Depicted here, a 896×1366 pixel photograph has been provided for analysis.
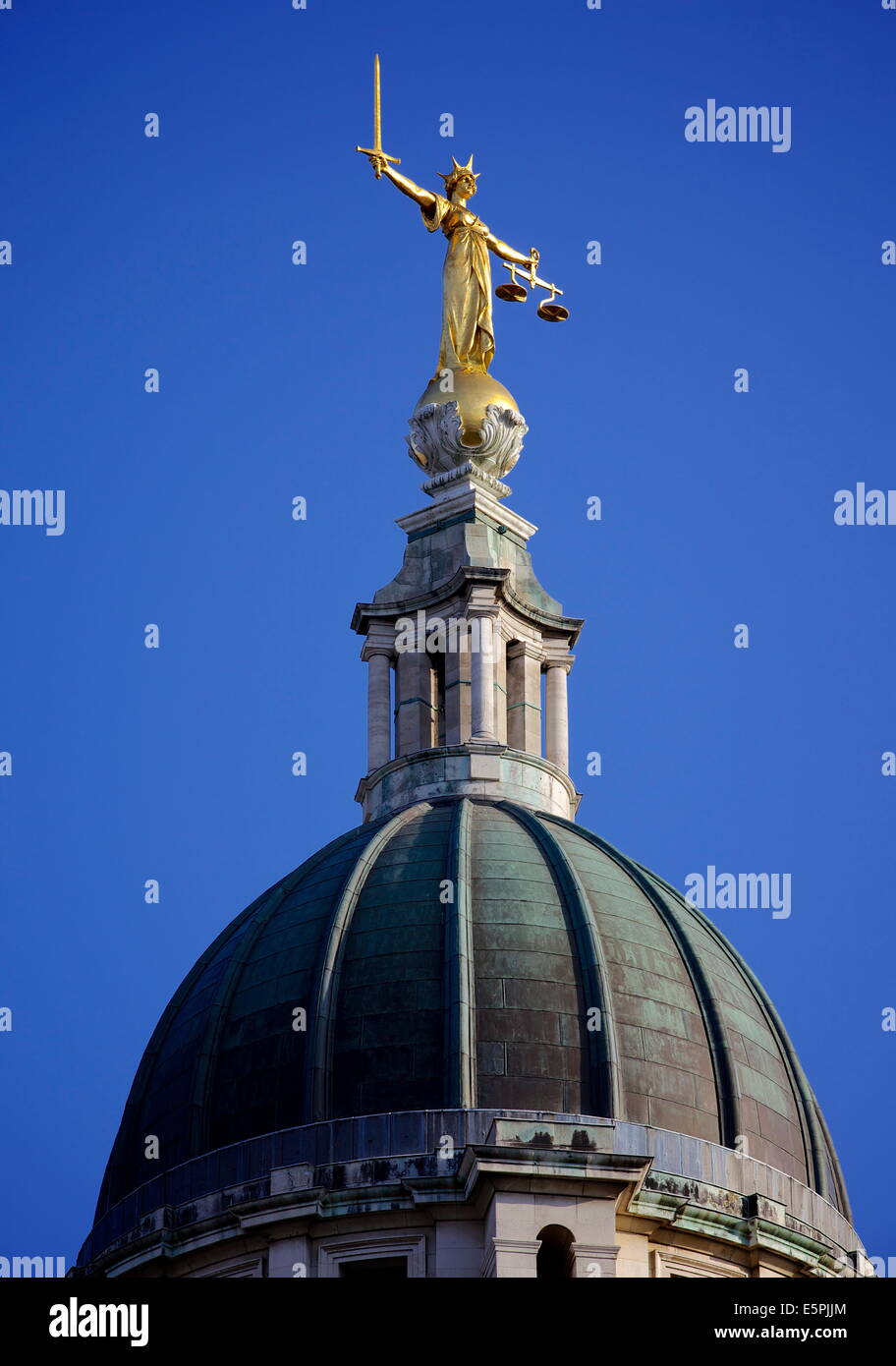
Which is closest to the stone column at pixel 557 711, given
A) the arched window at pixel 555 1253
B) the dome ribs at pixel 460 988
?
the dome ribs at pixel 460 988

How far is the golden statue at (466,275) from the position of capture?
94.1 metres

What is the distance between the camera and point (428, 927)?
77.9m

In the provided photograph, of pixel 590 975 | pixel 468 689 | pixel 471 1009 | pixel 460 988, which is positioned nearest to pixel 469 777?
pixel 468 689

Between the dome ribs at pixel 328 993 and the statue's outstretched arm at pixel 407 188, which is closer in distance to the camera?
the dome ribs at pixel 328 993

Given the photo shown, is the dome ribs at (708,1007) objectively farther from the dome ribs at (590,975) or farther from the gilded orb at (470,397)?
the gilded orb at (470,397)

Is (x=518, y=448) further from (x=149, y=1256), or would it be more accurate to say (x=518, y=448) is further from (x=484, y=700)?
(x=149, y=1256)

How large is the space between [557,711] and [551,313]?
1126 centimetres

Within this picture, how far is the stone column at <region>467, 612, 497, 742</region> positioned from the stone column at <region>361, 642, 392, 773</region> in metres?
2.69

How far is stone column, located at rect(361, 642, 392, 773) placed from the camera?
88.6 m

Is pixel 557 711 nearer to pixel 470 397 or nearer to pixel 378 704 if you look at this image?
pixel 378 704

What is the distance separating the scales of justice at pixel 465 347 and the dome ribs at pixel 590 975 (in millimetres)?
13763

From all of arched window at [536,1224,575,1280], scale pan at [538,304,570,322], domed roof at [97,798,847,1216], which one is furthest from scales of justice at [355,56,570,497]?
arched window at [536,1224,575,1280]
